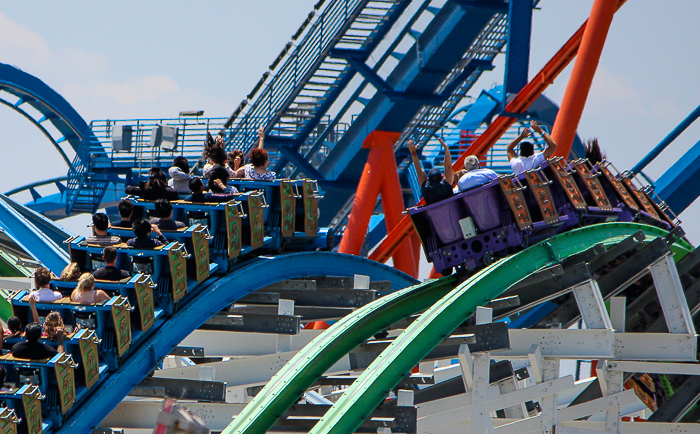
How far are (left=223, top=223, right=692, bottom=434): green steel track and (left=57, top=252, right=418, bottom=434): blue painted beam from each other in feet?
4.07

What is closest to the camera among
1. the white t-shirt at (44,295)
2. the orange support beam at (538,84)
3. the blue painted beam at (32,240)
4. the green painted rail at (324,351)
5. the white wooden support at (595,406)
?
the green painted rail at (324,351)

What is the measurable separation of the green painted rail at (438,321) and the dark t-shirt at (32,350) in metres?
1.99

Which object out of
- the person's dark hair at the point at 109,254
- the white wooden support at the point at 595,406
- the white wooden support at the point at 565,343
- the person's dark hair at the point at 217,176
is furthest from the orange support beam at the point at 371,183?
the white wooden support at the point at 565,343

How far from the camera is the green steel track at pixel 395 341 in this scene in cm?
599

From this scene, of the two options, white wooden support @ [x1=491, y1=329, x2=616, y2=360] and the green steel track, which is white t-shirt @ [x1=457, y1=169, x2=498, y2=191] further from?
white wooden support @ [x1=491, y1=329, x2=616, y2=360]

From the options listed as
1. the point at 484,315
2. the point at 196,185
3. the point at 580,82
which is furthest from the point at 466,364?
the point at 580,82

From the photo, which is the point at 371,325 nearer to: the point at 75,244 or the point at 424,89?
the point at 75,244

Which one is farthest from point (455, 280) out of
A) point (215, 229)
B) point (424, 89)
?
point (424, 89)

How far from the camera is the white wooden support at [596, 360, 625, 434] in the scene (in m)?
7.86

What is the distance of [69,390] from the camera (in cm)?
663

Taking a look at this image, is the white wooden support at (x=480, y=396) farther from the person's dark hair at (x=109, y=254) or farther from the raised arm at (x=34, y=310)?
the raised arm at (x=34, y=310)

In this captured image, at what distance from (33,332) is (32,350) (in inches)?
5.1

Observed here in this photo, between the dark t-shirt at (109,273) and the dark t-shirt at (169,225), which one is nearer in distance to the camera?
the dark t-shirt at (109,273)

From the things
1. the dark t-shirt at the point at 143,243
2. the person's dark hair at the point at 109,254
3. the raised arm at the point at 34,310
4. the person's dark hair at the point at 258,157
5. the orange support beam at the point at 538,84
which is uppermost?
the orange support beam at the point at 538,84
